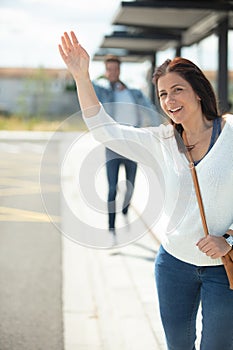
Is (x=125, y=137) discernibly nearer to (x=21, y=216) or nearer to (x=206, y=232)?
(x=206, y=232)

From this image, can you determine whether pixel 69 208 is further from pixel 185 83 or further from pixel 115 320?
pixel 115 320

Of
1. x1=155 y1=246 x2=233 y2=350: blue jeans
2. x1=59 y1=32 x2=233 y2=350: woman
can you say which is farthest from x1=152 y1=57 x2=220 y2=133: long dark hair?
x1=155 y1=246 x2=233 y2=350: blue jeans

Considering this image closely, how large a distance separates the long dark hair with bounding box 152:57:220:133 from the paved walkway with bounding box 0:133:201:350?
1.40 feet

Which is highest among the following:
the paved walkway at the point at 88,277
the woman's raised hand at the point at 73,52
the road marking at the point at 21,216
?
the woman's raised hand at the point at 73,52

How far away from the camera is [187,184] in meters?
2.95

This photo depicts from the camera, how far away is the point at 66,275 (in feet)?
24.0

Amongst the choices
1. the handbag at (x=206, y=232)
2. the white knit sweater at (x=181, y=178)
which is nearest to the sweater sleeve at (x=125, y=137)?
the white knit sweater at (x=181, y=178)

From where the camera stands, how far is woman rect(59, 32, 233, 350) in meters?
2.92

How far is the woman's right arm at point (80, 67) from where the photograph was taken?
3018mm

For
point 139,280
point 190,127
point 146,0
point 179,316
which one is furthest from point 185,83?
point 146,0

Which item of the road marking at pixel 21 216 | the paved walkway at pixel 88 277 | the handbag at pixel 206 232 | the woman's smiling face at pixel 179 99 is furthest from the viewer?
the road marking at pixel 21 216

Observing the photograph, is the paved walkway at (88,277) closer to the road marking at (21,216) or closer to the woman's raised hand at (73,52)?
the woman's raised hand at (73,52)

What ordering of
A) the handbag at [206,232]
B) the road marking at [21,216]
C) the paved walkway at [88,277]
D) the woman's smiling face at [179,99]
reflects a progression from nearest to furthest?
the handbag at [206,232], the woman's smiling face at [179,99], the paved walkway at [88,277], the road marking at [21,216]

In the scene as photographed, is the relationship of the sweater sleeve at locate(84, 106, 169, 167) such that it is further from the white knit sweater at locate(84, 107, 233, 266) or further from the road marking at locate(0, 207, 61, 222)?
the road marking at locate(0, 207, 61, 222)
